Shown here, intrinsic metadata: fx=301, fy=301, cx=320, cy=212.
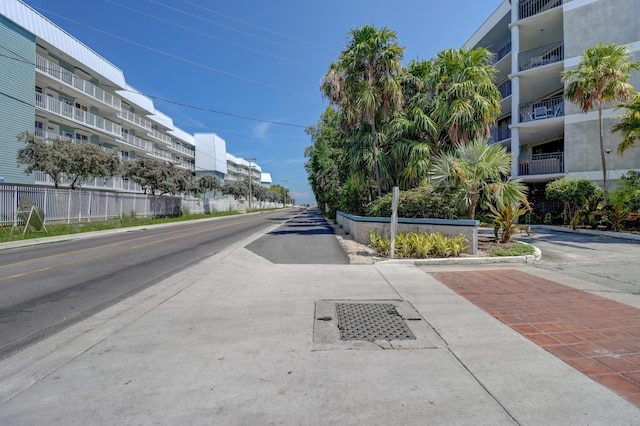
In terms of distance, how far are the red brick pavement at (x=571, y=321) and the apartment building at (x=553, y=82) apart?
16.2 m

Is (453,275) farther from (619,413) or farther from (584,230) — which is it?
(584,230)

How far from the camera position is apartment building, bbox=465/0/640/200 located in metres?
18.1

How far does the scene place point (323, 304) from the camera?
Answer: 4.87 metres

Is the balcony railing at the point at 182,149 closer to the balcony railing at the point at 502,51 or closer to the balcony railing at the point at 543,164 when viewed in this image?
the balcony railing at the point at 502,51

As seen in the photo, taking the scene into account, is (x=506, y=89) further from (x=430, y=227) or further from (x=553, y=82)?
(x=430, y=227)

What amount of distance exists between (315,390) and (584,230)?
18.0m

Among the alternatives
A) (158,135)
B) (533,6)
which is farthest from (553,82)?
(158,135)

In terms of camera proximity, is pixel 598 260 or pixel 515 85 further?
pixel 515 85

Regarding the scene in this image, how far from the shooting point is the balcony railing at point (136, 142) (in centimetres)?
3761

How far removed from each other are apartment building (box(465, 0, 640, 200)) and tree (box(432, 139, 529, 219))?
34.9 ft

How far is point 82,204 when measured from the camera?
22.6 m

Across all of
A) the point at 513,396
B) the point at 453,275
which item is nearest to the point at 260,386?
the point at 513,396

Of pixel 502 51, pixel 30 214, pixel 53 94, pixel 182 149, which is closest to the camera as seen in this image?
pixel 30 214

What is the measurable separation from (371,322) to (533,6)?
27382 mm
